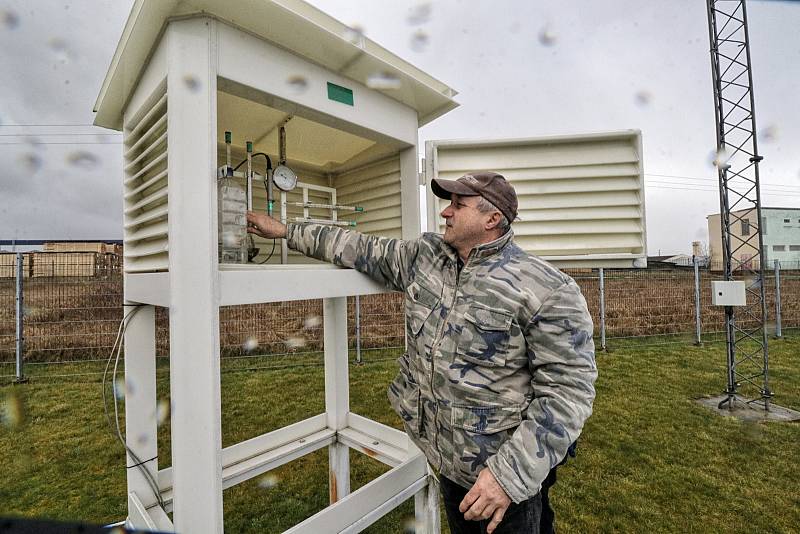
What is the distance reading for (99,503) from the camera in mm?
2643

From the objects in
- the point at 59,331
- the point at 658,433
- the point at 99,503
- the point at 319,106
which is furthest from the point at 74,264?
the point at 658,433

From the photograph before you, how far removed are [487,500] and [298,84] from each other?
1765 mm

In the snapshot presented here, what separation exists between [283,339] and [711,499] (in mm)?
5753

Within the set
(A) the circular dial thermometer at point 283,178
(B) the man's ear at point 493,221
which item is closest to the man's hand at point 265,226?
(A) the circular dial thermometer at point 283,178

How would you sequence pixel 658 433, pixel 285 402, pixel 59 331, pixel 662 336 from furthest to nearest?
pixel 662 336 < pixel 59 331 < pixel 285 402 < pixel 658 433

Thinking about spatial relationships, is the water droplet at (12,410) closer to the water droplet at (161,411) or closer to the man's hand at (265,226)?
the water droplet at (161,411)

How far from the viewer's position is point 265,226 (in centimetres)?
169

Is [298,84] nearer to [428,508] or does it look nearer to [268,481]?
[428,508]

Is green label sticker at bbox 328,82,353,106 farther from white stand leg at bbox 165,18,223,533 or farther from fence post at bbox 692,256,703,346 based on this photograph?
fence post at bbox 692,256,703,346

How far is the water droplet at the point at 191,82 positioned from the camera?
1.21 metres

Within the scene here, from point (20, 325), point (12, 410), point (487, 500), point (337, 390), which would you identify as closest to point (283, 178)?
point (337, 390)

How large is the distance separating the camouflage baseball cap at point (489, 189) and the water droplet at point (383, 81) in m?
0.55

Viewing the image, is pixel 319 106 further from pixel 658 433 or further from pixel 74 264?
pixel 74 264

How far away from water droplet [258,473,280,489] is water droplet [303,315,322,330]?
368 cm
